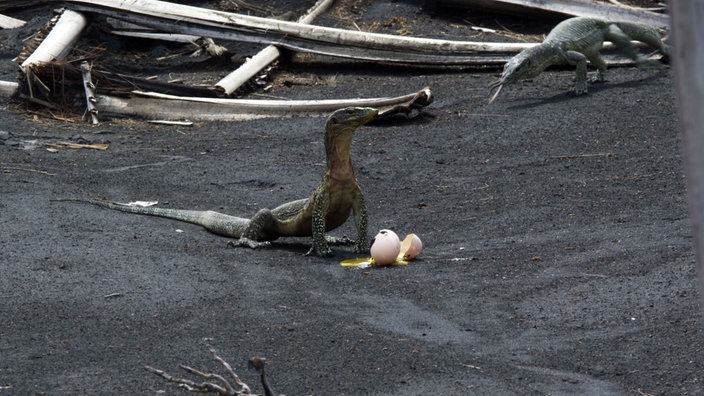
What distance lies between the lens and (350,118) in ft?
25.1

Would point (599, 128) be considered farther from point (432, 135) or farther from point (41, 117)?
point (41, 117)

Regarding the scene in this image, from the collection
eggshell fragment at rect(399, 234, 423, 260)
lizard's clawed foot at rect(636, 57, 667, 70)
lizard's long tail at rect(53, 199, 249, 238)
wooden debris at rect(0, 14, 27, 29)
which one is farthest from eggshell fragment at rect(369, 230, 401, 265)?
wooden debris at rect(0, 14, 27, 29)

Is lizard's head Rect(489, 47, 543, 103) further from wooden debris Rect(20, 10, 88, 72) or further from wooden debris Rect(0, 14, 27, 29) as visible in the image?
wooden debris Rect(0, 14, 27, 29)

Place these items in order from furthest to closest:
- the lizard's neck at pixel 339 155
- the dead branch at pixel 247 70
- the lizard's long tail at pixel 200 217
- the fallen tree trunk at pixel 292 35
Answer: the fallen tree trunk at pixel 292 35 < the dead branch at pixel 247 70 < the lizard's long tail at pixel 200 217 < the lizard's neck at pixel 339 155

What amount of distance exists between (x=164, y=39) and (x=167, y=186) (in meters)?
5.41

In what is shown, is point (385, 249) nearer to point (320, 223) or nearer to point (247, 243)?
point (320, 223)

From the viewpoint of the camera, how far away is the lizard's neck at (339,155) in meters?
7.70

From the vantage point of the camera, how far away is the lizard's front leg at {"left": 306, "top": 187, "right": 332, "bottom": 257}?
303 inches

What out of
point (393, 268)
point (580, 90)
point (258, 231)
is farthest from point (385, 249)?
point (580, 90)

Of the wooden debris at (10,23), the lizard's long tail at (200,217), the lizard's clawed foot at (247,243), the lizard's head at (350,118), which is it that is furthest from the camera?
the wooden debris at (10,23)

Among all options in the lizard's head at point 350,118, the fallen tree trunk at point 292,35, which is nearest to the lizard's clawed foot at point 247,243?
the lizard's head at point 350,118

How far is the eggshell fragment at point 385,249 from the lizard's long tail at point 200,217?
1364 millimetres

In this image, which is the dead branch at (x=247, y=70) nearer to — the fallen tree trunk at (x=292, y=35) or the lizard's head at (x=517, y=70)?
the fallen tree trunk at (x=292, y=35)

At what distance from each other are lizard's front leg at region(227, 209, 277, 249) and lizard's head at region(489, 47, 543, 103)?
463 centimetres
